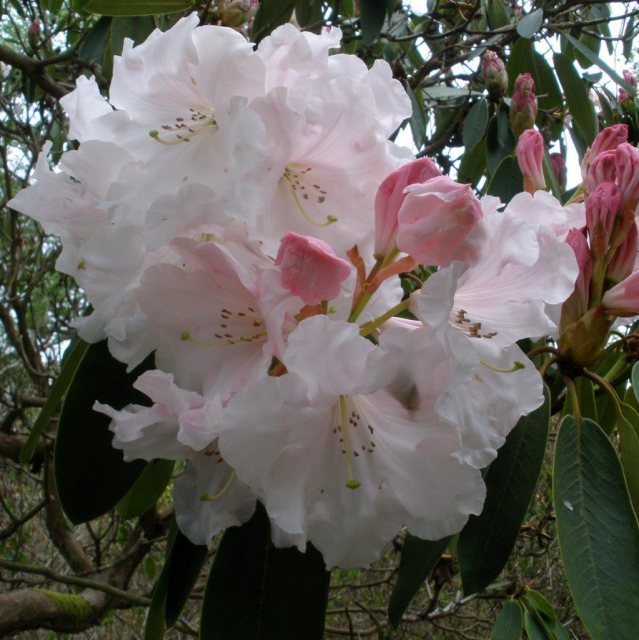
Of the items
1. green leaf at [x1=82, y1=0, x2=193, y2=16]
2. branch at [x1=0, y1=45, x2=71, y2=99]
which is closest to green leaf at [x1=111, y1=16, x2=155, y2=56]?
green leaf at [x1=82, y1=0, x2=193, y2=16]

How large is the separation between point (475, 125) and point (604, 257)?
1.24m

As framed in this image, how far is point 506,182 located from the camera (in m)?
1.09

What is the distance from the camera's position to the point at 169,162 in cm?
67

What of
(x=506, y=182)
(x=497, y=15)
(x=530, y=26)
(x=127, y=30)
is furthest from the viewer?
(x=497, y=15)

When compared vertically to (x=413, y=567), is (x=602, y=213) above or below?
above

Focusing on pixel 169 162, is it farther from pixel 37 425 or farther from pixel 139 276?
pixel 37 425

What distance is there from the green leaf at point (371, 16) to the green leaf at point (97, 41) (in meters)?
0.69

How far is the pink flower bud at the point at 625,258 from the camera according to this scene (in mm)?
776

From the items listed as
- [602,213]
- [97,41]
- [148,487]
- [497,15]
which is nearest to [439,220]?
[602,213]

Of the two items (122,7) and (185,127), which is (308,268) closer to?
(185,127)

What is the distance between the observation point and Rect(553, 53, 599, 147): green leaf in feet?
5.56

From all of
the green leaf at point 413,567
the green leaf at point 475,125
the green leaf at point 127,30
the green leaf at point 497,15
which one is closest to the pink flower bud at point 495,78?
the green leaf at point 475,125

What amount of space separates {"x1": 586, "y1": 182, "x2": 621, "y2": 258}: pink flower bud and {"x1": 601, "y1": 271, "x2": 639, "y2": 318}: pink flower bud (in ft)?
0.13

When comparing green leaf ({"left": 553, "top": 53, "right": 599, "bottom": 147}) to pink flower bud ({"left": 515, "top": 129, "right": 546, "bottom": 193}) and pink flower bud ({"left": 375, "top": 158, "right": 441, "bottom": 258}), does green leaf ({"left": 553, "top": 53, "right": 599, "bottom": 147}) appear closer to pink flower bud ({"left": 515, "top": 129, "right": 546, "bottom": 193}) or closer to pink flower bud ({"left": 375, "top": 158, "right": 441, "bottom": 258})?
pink flower bud ({"left": 515, "top": 129, "right": 546, "bottom": 193})
